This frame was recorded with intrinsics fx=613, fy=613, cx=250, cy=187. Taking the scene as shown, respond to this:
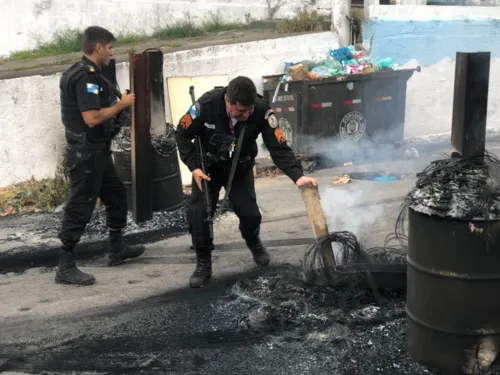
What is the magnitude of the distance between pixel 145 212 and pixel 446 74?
6873 millimetres

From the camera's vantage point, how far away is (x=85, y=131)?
4.68 metres

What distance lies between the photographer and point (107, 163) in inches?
193

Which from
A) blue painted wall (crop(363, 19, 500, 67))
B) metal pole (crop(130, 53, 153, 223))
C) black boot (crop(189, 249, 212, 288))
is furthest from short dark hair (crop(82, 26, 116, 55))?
blue painted wall (crop(363, 19, 500, 67))

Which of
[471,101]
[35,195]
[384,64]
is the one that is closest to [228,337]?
[471,101]

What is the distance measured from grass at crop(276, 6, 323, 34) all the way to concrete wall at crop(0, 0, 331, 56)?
1.85ft

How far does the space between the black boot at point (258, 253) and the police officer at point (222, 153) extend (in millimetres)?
200

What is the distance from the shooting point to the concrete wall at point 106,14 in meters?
11.0

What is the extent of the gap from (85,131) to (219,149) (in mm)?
1062

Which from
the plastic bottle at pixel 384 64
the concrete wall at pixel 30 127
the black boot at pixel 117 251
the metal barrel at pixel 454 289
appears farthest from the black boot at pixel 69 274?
the plastic bottle at pixel 384 64

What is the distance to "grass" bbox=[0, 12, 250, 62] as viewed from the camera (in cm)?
1058

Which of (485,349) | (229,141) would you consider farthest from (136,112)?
(485,349)

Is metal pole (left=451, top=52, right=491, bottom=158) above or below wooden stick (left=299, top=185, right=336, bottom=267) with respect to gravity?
above

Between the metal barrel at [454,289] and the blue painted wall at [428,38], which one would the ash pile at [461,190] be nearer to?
the metal barrel at [454,289]

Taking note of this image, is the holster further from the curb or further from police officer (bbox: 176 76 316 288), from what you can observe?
the curb
